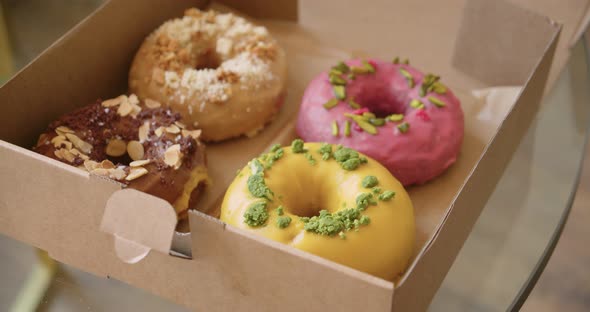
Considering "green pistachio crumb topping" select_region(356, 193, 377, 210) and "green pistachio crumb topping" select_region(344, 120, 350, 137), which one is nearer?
"green pistachio crumb topping" select_region(356, 193, 377, 210)

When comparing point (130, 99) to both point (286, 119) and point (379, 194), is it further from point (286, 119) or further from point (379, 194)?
point (379, 194)

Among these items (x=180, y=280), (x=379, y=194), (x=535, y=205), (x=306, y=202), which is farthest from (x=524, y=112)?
(x=180, y=280)

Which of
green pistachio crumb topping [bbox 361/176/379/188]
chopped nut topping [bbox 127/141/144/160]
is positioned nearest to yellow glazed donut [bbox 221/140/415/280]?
green pistachio crumb topping [bbox 361/176/379/188]

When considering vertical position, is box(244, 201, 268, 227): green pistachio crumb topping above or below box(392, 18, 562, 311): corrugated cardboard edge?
below

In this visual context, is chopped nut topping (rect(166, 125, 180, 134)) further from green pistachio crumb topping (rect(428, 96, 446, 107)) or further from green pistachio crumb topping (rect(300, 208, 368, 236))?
green pistachio crumb topping (rect(428, 96, 446, 107))

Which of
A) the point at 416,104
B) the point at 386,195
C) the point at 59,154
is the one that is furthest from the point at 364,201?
the point at 59,154

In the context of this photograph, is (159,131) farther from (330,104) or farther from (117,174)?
(330,104)
